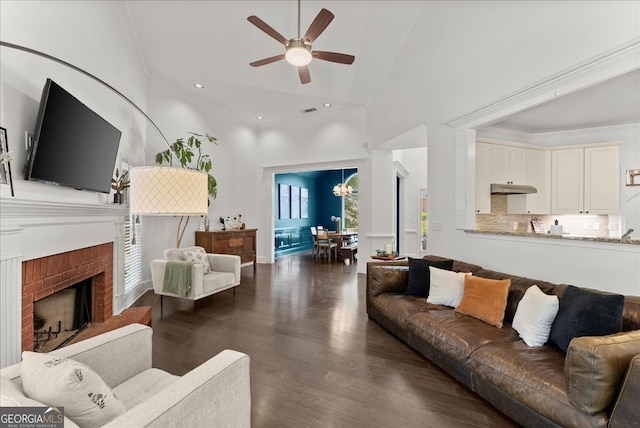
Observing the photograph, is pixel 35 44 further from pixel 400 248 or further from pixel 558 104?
pixel 400 248

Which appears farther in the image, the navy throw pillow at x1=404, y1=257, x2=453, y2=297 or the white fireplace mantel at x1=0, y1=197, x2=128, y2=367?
the navy throw pillow at x1=404, y1=257, x2=453, y2=297

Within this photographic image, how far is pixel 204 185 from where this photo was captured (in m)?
1.58

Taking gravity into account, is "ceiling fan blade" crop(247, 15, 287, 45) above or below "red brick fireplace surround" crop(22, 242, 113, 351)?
above

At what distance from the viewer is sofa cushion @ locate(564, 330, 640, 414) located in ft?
4.84

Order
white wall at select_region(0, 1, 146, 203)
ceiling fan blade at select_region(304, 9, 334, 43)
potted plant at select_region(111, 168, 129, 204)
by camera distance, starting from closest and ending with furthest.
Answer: white wall at select_region(0, 1, 146, 203) < ceiling fan blade at select_region(304, 9, 334, 43) < potted plant at select_region(111, 168, 129, 204)

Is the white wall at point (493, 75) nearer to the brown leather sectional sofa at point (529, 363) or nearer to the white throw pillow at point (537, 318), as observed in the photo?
the brown leather sectional sofa at point (529, 363)

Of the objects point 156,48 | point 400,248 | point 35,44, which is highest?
point 156,48

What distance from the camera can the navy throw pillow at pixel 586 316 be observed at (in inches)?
72.4

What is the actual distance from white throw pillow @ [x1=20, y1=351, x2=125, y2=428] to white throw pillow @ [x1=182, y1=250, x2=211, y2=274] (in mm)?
3365

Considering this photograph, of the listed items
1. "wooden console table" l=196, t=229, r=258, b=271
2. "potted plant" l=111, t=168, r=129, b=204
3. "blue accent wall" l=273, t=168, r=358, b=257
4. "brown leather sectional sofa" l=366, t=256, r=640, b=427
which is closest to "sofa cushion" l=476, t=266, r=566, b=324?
"brown leather sectional sofa" l=366, t=256, r=640, b=427

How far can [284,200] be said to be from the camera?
9938mm

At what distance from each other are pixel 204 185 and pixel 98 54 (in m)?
2.92

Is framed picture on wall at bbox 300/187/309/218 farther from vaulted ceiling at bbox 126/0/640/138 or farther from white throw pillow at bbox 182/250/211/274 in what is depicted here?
white throw pillow at bbox 182/250/211/274

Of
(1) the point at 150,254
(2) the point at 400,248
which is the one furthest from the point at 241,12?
(2) the point at 400,248
